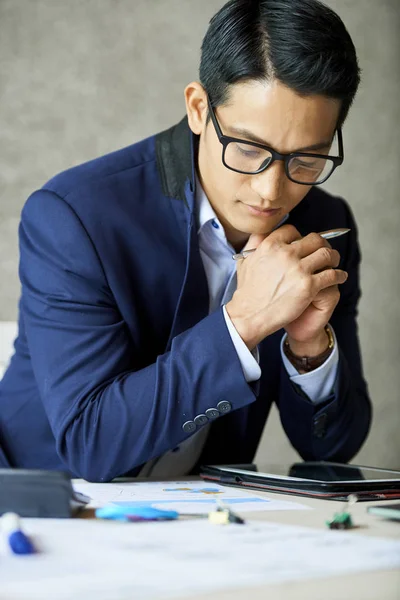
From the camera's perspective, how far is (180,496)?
106cm

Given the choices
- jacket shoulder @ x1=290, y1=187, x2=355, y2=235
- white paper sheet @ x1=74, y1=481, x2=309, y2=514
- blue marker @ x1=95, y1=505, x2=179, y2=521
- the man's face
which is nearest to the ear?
the man's face

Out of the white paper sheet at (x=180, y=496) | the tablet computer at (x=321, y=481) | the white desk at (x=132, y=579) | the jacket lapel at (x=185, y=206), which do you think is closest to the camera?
the white desk at (x=132, y=579)

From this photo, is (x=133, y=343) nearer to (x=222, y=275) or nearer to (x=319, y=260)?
(x=222, y=275)

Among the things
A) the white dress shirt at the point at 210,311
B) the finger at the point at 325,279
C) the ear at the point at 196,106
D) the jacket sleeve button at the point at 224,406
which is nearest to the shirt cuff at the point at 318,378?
the white dress shirt at the point at 210,311

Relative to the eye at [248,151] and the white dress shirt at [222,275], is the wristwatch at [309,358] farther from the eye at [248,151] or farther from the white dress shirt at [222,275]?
the eye at [248,151]

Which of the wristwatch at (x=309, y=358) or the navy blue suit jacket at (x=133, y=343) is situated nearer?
the navy blue suit jacket at (x=133, y=343)

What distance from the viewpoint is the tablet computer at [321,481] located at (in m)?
1.10

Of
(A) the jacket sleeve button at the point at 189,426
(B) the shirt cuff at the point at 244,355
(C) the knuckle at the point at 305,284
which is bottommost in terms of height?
(A) the jacket sleeve button at the point at 189,426

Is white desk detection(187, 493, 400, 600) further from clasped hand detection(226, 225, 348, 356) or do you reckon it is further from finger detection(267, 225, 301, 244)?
finger detection(267, 225, 301, 244)

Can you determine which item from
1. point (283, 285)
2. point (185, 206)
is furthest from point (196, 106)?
point (283, 285)

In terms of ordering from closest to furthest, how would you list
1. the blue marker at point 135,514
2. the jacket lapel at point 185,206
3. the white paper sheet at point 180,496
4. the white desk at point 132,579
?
the white desk at point 132,579, the blue marker at point 135,514, the white paper sheet at point 180,496, the jacket lapel at point 185,206

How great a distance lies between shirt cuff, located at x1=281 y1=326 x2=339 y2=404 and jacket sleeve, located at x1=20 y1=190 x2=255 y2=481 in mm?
283

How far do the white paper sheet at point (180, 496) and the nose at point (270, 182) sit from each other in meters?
0.49

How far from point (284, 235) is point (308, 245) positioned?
0.20ft
